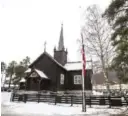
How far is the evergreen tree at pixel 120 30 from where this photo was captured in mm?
3857

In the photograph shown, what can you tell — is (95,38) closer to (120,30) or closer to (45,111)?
(120,30)

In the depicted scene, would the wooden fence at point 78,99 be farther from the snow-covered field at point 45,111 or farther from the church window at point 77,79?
the church window at point 77,79

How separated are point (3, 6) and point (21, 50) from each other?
3.00ft

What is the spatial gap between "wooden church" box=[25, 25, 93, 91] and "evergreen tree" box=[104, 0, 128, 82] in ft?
14.6

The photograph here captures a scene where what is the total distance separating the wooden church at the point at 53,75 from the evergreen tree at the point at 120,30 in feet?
14.6

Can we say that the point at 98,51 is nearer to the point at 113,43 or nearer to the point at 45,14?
the point at 113,43

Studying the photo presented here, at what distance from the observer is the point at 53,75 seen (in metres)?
9.39

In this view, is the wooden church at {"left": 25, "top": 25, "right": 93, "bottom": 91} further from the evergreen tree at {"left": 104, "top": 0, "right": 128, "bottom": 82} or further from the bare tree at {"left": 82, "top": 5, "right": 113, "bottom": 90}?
the evergreen tree at {"left": 104, "top": 0, "right": 128, "bottom": 82}

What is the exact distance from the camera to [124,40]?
3871 millimetres

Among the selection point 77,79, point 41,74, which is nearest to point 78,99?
point 41,74

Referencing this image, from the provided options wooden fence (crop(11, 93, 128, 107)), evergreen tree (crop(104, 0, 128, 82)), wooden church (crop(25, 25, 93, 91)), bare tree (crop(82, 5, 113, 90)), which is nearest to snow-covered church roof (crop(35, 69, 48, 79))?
wooden church (crop(25, 25, 93, 91))

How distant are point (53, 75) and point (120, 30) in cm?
588

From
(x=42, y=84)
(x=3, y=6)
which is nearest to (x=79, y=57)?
(x=3, y=6)

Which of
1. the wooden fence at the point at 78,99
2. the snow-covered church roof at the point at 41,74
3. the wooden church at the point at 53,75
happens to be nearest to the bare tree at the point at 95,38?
the wooden fence at the point at 78,99
